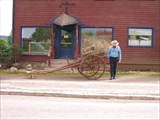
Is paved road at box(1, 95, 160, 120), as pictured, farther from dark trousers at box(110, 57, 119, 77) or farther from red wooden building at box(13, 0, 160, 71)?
red wooden building at box(13, 0, 160, 71)

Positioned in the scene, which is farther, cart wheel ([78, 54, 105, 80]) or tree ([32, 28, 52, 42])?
tree ([32, 28, 52, 42])

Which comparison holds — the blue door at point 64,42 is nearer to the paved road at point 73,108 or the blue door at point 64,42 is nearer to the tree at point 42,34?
the tree at point 42,34

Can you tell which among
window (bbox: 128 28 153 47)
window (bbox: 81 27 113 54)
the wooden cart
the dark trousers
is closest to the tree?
window (bbox: 81 27 113 54)

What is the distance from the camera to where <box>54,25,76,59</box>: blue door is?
2634 cm

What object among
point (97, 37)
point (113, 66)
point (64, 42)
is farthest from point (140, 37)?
point (113, 66)

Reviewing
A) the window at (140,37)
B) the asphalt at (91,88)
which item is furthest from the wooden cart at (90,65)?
the window at (140,37)

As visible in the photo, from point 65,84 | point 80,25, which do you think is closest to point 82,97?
point 65,84

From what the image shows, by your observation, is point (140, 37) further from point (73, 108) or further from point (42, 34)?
point (73, 108)

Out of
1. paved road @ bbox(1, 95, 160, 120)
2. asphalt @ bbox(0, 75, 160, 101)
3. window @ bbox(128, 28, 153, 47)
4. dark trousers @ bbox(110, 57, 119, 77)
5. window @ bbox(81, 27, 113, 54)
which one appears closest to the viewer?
paved road @ bbox(1, 95, 160, 120)

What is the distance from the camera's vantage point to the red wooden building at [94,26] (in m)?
25.6

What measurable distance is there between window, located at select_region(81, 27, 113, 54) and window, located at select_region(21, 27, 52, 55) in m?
2.14

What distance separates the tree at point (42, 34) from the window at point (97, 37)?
6.98 ft

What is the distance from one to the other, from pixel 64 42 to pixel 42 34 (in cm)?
147

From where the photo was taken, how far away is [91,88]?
610 inches
